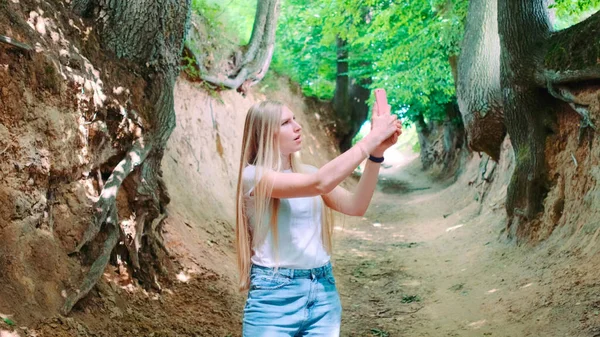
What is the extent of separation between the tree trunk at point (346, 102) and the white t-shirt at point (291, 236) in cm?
1565

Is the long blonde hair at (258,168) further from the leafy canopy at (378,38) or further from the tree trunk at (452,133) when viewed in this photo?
the tree trunk at (452,133)

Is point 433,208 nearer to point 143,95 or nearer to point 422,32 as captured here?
point 422,32

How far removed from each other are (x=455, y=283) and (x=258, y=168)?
16.5 ft

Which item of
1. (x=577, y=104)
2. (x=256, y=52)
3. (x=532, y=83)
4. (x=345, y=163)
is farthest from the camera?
(x=256, y=52)

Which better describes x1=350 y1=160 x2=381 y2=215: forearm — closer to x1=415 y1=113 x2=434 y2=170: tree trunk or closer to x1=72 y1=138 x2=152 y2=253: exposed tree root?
x1=72 y1=138 x2=152 y2=253: exposed tree root

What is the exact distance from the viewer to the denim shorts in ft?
7.59

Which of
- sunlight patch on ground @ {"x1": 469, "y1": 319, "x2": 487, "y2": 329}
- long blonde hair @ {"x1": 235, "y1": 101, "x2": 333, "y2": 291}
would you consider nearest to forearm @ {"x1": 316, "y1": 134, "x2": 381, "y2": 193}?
long blonde hair @ {"x1": 235, "y1": 101, "x2": 333, "y2": 291}

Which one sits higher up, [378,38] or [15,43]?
[378,38]

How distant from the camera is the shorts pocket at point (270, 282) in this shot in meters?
2.35

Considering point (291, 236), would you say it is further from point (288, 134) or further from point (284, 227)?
point (288, 134)

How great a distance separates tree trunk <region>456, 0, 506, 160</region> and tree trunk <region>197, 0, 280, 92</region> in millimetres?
4367

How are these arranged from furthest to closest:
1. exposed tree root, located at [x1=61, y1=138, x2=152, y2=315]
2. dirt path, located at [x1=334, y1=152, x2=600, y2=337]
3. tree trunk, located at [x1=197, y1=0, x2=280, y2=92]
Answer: tree trunk, located at [x1=197, y1=0, x2=280, y2=92], dirt path, located at [x1=334, y1=152, x2=600, y2=337], exposed tree root, located at [x1=61, y1=138, x2=152, y2=315]

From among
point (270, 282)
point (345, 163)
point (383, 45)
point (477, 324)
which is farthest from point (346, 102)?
point (345, 163)

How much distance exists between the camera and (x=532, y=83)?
21.0 ft
